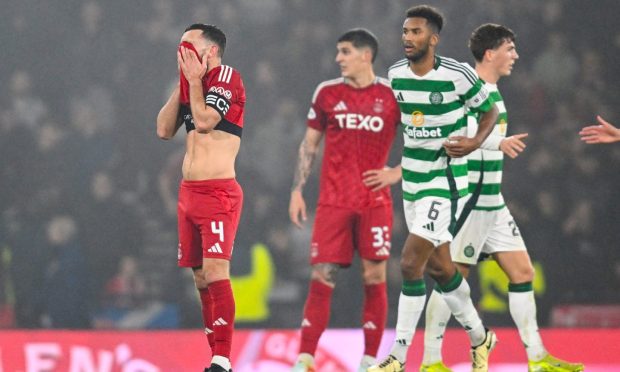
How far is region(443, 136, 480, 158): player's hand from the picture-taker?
511 cm

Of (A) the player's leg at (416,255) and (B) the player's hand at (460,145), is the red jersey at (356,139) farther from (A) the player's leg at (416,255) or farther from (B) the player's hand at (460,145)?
(B) the player's hand at (460,145)

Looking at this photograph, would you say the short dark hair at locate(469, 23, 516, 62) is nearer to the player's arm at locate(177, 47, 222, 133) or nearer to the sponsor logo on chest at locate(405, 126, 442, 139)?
the sponsor logo on chest at locate(405, 126, 442, 139)

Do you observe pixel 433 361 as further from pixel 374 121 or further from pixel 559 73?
pixel 559 73

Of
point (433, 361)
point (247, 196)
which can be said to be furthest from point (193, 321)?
point (433, 361)

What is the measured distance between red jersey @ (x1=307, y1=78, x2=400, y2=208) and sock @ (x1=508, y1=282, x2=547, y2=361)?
3.01 ft

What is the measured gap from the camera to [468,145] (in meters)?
5.11

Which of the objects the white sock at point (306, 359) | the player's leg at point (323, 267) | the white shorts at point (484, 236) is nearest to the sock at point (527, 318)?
the white shorts at point (484, 236)

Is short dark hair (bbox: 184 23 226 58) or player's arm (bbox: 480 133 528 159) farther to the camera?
player's arm (bbox: 480 133 528 159)

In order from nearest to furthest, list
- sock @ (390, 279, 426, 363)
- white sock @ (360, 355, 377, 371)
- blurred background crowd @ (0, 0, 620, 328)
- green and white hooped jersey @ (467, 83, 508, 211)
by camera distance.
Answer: sock @ (390, 279, 426, 363)
green and white hooped jersey @ (467, 83, 508, 211)
white sock @ (360, 355, 377, 371)
blurred background crowd @ (0, 0, 620, 328)

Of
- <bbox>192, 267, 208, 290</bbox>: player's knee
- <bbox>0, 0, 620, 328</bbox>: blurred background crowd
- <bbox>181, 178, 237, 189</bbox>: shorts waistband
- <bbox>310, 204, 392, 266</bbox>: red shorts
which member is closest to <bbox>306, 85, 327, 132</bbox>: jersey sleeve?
<bbox>310, 204, 392, 266</bbox>: red shorts

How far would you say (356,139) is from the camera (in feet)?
19.7

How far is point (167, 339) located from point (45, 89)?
3.15 meters

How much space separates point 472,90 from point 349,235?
1.19 m

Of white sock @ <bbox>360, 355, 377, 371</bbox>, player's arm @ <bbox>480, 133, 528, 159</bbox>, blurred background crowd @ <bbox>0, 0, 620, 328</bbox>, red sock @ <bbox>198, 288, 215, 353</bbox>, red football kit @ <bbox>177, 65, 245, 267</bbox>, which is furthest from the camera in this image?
blurred background crowd @ <bbox>0, 0, 620, 328</bbox>
